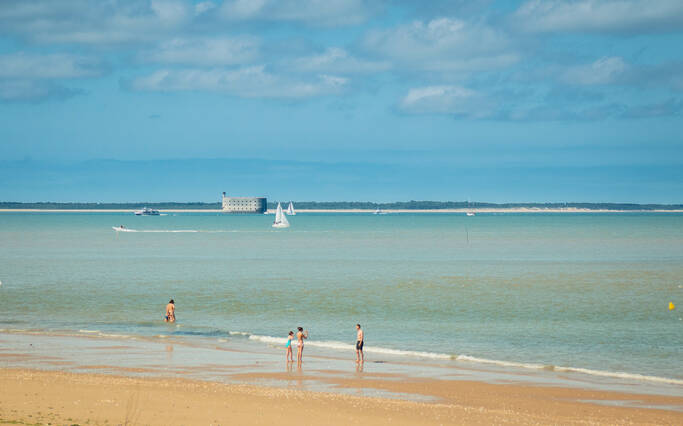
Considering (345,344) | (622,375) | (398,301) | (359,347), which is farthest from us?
(398,301)

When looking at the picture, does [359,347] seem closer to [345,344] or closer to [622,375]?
[345,344]

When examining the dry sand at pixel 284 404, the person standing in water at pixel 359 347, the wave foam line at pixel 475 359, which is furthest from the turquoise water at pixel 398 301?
the dry sand at pixel 284 404

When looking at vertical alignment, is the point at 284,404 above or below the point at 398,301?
below

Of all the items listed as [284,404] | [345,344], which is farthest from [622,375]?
[284,404]

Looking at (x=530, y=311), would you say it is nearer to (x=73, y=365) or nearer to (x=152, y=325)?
(x=152, y=325)

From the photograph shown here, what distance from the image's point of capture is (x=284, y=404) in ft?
80.2

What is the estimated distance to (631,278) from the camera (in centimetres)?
7750

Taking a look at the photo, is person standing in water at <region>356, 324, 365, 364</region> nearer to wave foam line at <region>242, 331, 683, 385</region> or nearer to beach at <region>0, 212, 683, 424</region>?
beach at <region>0, 212, 683, 424</region>

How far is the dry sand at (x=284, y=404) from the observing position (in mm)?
22109

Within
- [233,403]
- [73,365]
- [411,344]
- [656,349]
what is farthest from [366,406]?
[656,349]

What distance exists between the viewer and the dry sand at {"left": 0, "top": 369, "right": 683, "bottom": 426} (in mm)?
22109

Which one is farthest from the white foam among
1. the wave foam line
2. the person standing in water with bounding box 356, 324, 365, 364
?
the person standing in water with bounding box 356, 324, 365, 364

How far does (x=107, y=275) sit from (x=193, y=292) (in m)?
18.9

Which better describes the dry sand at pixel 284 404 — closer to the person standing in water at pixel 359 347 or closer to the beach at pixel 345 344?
the beach at pixel 345 344
